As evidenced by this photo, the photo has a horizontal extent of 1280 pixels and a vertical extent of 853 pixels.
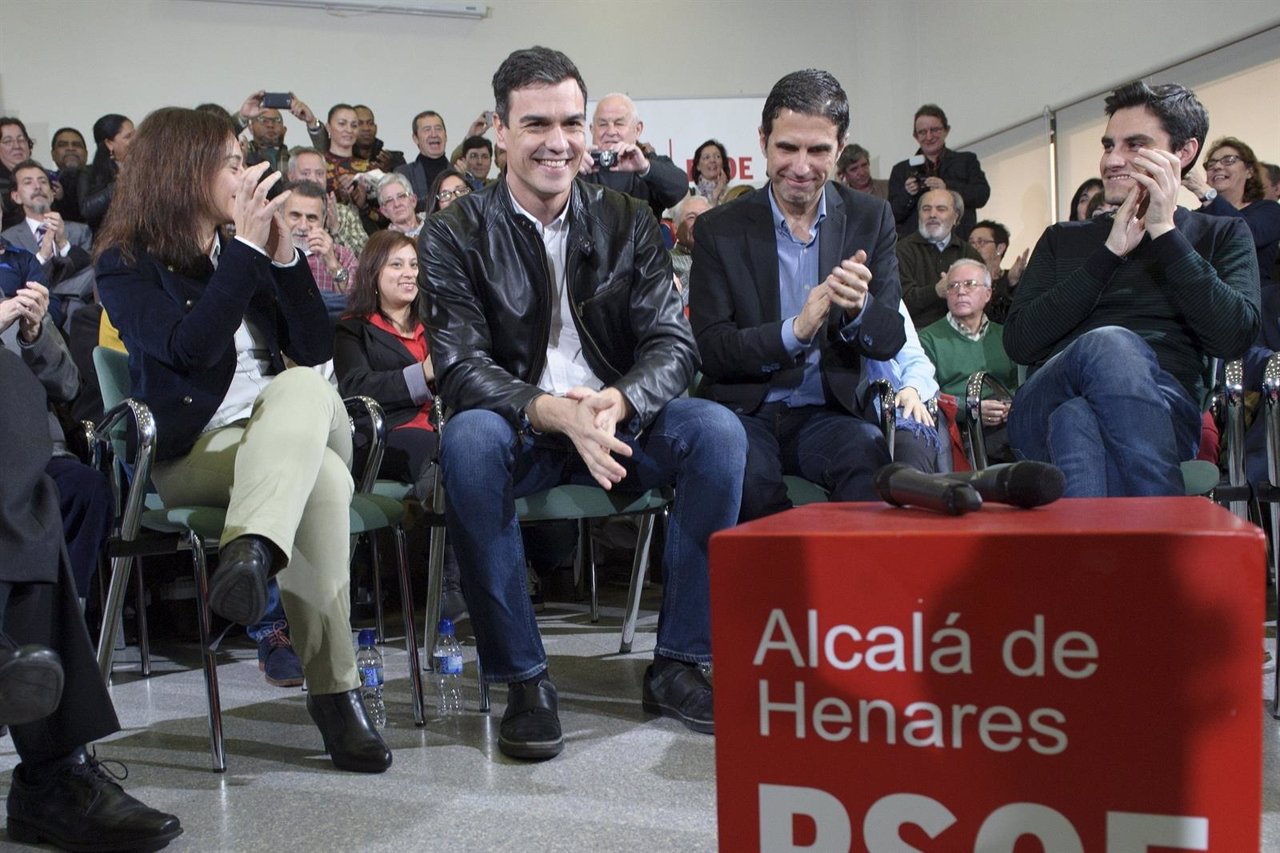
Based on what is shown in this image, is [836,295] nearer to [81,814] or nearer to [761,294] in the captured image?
[761,294]

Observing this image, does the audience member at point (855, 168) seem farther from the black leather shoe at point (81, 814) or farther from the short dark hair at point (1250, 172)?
the black leather shoe at point (81, 814)

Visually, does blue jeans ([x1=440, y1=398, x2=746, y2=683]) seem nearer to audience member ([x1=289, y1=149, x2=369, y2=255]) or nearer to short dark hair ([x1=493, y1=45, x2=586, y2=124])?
short dark hair ([x1=493, y1=45, x2=586, y2=124])

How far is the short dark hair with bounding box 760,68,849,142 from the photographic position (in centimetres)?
244

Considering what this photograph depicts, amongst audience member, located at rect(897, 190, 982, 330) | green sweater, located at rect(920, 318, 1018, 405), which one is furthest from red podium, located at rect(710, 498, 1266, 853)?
audience member, located at rect(897, 190, 982, 330)

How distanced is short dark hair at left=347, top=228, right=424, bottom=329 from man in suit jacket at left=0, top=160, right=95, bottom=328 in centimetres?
96

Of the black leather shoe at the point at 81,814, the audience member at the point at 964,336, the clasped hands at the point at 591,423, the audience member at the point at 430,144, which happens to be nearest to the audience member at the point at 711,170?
the audience member at the point at 430,144

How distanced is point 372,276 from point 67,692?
80.0 inches

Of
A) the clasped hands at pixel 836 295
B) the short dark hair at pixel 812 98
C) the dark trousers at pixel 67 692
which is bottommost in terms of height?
the dark trousers at pixel 67 692

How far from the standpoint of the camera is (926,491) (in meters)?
1.14

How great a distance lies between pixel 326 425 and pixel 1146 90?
68.9 inches

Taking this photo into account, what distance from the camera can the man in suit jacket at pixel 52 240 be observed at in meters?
4.25

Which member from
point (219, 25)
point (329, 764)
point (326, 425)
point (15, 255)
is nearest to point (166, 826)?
point (329, 764)

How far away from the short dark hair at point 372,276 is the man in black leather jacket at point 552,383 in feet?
3.96

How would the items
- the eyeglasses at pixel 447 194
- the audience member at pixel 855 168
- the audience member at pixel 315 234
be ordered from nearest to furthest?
the audience member at pixel 315 234, the eyeglasses at pixel 447 194, the audience member at pixel 855 168
